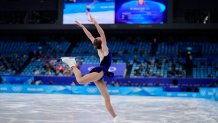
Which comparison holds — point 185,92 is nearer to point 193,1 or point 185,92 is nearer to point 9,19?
point 193,1

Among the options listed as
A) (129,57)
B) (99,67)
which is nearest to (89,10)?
(129,57)

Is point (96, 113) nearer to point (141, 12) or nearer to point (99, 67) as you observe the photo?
point (99, 67)

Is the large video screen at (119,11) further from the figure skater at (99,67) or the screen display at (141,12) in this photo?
the figure skater at (99,67)

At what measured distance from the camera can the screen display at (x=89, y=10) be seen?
33.5 m

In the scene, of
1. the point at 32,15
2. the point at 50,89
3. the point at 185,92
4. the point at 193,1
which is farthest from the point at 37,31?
the point at 185,92

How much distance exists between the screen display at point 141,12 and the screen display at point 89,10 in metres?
0.68

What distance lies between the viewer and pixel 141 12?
33031 mm

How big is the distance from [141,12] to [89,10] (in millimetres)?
4921

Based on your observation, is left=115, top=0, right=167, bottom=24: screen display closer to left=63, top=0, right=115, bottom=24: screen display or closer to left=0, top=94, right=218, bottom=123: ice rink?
left=63, top=0, right=115, bottom=24: screen display

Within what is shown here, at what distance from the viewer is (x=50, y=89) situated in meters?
26.4

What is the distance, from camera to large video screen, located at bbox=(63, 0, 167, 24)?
1291 inches

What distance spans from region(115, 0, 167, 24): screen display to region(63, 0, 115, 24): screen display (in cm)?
68

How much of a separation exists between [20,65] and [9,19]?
19.2ft

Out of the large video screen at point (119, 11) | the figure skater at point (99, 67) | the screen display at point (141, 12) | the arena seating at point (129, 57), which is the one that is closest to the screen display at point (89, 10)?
the large video screen at point (119, 11)
